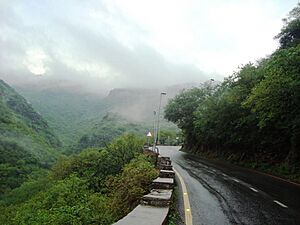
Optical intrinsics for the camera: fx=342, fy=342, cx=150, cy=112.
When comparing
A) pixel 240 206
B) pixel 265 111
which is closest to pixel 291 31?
pixel 265 111

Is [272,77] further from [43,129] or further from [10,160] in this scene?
[43,129]

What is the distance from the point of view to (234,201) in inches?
459

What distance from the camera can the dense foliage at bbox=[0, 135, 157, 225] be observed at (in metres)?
12.9

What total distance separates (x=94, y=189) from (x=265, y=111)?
50.1ft

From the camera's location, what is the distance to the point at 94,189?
1137 inches

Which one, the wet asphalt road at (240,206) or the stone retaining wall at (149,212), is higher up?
the stone retaining wall at (149,212)

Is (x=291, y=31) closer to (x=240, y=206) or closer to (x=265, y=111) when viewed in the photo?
(x=265, y=111)

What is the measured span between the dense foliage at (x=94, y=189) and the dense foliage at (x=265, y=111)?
847 cm

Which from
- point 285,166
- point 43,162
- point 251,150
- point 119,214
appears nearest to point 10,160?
point 43,162

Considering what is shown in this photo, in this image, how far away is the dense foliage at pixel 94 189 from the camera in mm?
12891

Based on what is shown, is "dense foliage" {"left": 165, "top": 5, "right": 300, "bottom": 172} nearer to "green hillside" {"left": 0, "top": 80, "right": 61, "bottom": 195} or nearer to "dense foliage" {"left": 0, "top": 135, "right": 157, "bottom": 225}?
"dense foliage" {"left": 0, "top": 135, "right": 157, "bottom": 225}

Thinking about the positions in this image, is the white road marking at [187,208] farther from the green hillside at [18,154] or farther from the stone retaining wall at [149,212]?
the green hillside at [18,154]

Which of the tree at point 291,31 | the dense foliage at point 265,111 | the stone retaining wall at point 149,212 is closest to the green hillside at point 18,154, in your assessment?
the dense foliage at point 265,111

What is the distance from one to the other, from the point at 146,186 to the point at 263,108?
13223mm
